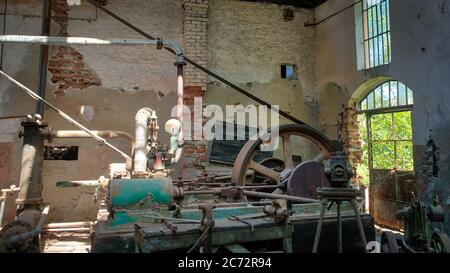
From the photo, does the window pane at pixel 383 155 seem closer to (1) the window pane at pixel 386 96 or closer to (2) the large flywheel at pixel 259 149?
(1) the window pane at pixel 386 96

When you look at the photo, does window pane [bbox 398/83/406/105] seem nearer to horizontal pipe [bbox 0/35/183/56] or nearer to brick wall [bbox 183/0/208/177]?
brick wall [bbox 183/0/208/177]

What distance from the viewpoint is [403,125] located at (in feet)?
18.5

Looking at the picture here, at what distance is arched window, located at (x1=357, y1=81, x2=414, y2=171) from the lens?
18.2ft

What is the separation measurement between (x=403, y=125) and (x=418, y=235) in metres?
3.27

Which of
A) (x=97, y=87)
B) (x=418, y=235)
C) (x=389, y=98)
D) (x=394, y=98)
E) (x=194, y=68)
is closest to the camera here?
(x=418, y=235)

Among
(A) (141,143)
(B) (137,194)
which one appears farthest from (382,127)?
(B) (137,194)

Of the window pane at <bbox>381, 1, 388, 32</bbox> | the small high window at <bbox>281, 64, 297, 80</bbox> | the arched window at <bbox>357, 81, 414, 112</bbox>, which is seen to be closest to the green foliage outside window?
the arched window at <bbox>357, 81, 414, 112</bbox>

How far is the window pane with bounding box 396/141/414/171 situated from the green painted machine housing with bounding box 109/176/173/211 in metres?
4.30

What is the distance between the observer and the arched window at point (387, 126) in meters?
5.56

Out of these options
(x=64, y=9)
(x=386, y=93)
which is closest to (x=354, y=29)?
(x=386, y=93)

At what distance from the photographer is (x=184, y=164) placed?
6.78 metres

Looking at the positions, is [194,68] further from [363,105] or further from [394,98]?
[394,98]
